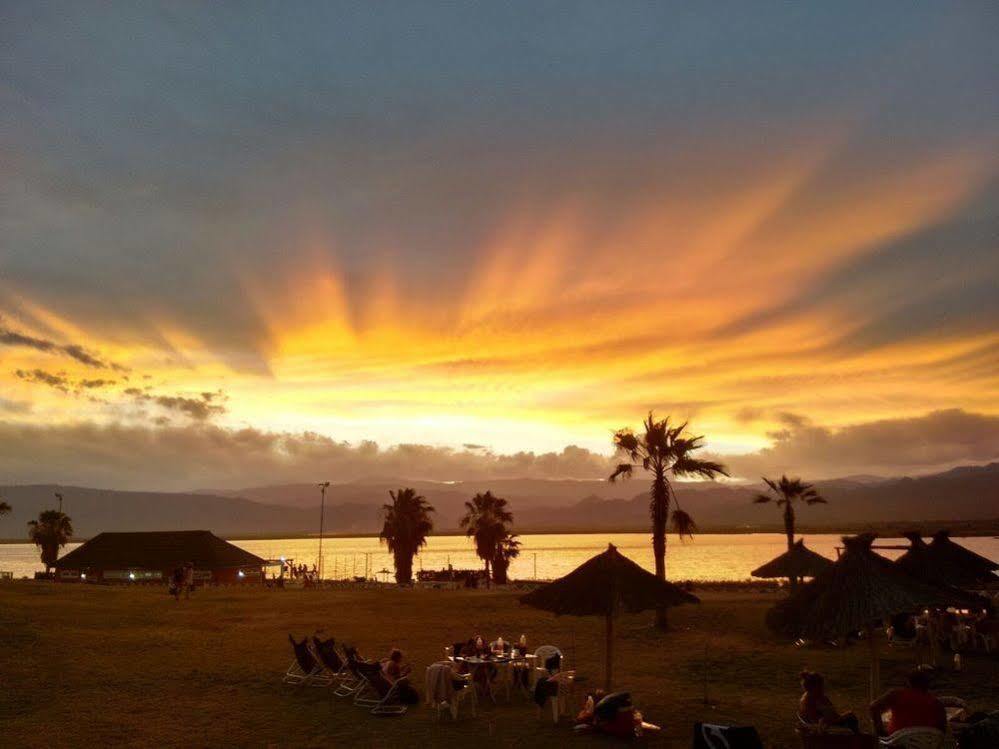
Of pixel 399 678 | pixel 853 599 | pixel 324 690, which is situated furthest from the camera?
pixel 324 690

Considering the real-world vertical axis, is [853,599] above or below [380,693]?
above

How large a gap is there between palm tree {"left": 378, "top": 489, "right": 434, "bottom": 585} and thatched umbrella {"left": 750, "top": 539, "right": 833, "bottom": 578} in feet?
137

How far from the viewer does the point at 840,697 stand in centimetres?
1593

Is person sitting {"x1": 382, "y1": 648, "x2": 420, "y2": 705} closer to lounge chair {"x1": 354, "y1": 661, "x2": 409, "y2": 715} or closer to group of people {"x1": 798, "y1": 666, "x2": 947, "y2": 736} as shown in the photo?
lounge chair {"x1": 354, "y1": 661, "x2": 409, "y2": 715}

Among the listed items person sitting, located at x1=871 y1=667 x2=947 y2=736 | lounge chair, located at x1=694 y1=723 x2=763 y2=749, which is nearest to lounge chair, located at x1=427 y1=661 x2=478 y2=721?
lounge chair, located at x1=694 y1=723 x2=763 y2=749

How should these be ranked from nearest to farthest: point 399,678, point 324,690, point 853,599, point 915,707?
1. point 915,707
2. point 853,599
3. point 399,678
4. point 324,690

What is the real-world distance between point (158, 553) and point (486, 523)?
28.9 m

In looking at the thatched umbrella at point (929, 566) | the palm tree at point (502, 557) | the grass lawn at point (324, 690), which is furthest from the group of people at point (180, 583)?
the thatched umbrella at point (929, 566)

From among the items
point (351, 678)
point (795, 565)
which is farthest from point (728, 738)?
point (795, 565)

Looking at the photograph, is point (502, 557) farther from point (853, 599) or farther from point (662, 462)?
point (853, 599)

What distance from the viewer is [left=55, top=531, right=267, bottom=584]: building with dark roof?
2557 inches

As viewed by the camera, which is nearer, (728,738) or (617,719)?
(728,738)

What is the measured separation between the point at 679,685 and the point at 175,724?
10.5 meters

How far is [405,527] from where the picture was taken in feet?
208
